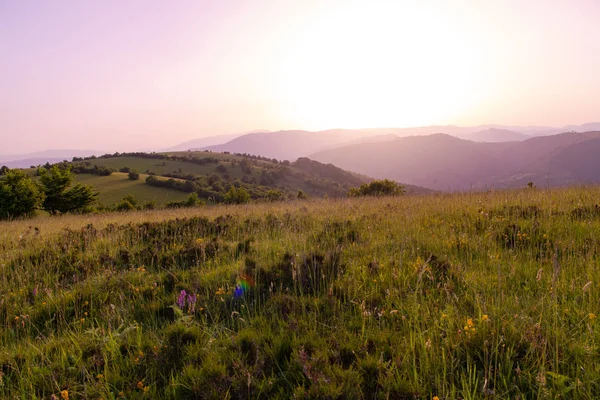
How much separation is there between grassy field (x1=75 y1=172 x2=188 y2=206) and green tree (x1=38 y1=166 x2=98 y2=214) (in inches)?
891

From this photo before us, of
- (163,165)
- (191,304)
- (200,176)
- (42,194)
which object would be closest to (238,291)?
(191,304)

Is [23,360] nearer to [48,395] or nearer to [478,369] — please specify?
[48,395]

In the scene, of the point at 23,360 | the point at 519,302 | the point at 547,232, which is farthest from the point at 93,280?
the point at 547,232

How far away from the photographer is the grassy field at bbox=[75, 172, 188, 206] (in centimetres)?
5931

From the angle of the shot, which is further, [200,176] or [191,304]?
[200,176]

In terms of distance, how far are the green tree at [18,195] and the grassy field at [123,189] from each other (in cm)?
2804

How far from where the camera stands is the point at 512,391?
78.4 inches

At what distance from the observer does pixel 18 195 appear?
89.1 ft

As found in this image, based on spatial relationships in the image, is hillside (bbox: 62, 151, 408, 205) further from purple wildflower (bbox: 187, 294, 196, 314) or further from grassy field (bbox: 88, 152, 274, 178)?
purple wildflower (bbox: 187, 294, 196, 314)

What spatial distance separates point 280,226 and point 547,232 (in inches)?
194

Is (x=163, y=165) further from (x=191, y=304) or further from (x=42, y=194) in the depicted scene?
(x=191, y=304)

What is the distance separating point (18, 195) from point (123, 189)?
38.8 meters

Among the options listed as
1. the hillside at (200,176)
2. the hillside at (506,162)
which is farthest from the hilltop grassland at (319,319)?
the hillside at (506,162)

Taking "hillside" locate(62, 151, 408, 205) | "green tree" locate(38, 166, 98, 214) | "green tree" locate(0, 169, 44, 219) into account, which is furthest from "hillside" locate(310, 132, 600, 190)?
"green tree" locate(0, 169, 44, 219)
